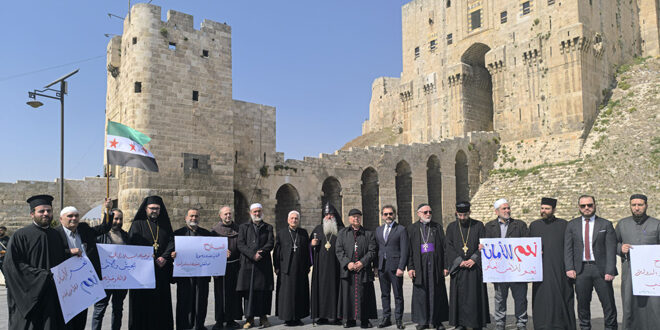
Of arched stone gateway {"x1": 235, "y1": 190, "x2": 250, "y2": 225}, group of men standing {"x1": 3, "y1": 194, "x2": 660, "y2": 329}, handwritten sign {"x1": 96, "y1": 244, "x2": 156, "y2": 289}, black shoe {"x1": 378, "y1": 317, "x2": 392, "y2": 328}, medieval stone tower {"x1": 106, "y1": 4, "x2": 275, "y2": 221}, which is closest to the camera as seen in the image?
group of men standing {"x1": 3, "y1": 194, "x2": 660, "y2": 329}

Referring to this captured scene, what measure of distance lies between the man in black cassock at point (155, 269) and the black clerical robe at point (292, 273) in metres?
2.03

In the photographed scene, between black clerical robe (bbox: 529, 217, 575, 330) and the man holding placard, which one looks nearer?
the man holding placard

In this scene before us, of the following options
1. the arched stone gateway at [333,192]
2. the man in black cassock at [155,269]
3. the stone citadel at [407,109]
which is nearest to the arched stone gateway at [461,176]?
the stone citadel at [407,109]

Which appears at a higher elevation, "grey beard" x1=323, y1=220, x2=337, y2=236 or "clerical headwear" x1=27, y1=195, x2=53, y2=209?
"clerical headwear" x1=27, y1=195, x2=53, y2=209

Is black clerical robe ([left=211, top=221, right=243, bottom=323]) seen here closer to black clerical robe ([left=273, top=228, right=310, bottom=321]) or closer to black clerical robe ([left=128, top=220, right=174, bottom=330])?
black clerical robe ([left=273, top=228, right=310, bottom=321])

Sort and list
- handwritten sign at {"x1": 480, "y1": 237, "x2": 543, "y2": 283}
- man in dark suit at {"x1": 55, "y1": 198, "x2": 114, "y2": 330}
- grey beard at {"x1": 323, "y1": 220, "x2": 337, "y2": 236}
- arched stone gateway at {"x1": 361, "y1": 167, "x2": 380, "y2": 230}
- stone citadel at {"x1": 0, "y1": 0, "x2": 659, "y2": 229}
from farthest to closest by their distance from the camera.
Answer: arched stone gateway at {"x1": 361, "y1": 167, "x2": 380, "y2": 230} → stone citadel at {"x1": 0, "y1": 0, "x2": 659, "y2": 229} → grey beard at {"x1": 323, "y1": 220, "x2": 337, "y2": 236} → handwritten sign at {"x1": 480, "y1": 237, "x2": 543, "y2": 283} → man in dark suit at {"x1": 55, "y1": 198, "x2": 114, "y2": 330}

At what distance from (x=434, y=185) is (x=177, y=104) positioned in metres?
17.1

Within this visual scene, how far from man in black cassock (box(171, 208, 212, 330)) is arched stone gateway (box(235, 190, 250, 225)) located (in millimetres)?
14743

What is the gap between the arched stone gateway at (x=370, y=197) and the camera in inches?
1105

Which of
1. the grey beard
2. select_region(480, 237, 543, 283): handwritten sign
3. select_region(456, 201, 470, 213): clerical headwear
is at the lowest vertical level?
select_region(480, 237, 543, 283): handwritten sign

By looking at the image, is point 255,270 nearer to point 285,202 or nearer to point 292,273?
point 292,273

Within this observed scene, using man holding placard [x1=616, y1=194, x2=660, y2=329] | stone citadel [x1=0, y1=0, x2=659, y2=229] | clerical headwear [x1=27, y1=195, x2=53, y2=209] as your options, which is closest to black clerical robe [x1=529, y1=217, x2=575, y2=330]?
man holding placard [x1=616, y1=194, x2=660, y2=329]

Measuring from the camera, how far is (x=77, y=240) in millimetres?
6602

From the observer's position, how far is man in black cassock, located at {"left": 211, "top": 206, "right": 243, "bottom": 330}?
28.4 ft
